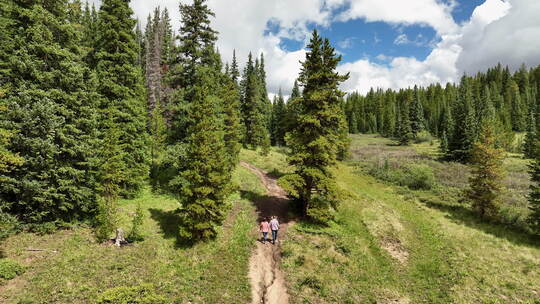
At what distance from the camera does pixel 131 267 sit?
46.0 ft

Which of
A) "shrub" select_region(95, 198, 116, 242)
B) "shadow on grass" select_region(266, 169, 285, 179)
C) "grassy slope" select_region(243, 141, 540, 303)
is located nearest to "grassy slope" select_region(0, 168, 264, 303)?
"shrub" select_region(95, 198, 116, 242)

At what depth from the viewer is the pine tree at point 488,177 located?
1029 inches

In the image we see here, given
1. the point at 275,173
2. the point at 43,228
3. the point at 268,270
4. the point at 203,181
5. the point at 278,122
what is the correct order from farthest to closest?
the point at 278,122
the point at 275,173
the point at 203,181
the point at 268,270
the point at 43,228

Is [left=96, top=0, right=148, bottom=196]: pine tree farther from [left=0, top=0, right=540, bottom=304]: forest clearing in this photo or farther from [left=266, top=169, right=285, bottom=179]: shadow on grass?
[left=266, top=169, right=285, bottom=179]: shadow on grass

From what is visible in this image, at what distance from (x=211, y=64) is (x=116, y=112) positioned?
9.00 meters

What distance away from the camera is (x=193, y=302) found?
12469 millimetres

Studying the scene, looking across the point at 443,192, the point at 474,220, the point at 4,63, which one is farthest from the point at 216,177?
the point at 443,192

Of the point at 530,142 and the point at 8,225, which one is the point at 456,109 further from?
the point at 8,225

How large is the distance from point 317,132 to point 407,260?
1179 cm

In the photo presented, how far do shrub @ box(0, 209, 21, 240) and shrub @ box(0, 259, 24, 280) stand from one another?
99.2 inches

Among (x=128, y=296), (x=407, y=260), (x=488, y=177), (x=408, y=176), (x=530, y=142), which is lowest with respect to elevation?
(x=407, y=260)

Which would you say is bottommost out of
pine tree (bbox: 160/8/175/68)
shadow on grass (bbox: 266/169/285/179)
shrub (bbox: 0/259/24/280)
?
shrub (bbox: 0/259/24/280)

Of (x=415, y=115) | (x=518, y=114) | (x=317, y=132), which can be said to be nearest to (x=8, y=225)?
(x=317, y=132)

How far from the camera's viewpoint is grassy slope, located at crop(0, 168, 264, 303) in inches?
462
